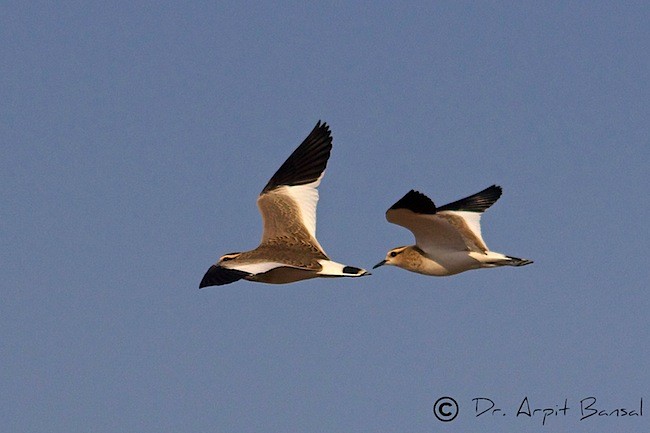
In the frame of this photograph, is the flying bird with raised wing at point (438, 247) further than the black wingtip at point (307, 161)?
No

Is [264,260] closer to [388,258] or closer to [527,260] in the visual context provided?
[388,258]

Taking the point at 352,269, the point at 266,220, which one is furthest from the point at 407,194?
the point at 266,220

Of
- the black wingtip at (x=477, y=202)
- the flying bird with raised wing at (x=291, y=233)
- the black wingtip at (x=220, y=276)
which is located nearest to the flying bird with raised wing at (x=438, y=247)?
the black wingtip at (x=477, y=202)

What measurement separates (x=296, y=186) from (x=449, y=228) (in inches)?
143

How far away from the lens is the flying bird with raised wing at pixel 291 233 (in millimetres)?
21891

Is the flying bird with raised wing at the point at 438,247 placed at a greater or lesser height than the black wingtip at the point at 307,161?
lesser

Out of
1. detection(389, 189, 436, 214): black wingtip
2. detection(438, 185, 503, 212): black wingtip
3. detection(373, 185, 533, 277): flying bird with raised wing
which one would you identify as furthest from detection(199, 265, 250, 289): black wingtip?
detection(438, 185, 503, 212): black wingtip

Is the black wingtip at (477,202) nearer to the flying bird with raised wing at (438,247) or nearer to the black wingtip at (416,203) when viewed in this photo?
the flying bird with raised wing at (438,247)

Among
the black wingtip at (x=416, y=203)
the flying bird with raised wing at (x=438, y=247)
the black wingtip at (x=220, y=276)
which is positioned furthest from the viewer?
the flying bird with raised wing at (x=438, y=247)

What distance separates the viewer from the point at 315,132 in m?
26.6

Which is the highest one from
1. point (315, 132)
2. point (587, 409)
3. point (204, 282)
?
point (315, 132)

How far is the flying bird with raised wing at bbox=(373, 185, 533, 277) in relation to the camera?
77.8 feet

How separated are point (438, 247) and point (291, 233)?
3.00 metres

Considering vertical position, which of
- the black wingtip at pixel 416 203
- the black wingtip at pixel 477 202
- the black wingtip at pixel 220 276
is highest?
the black wingtip at pixel 477 202
